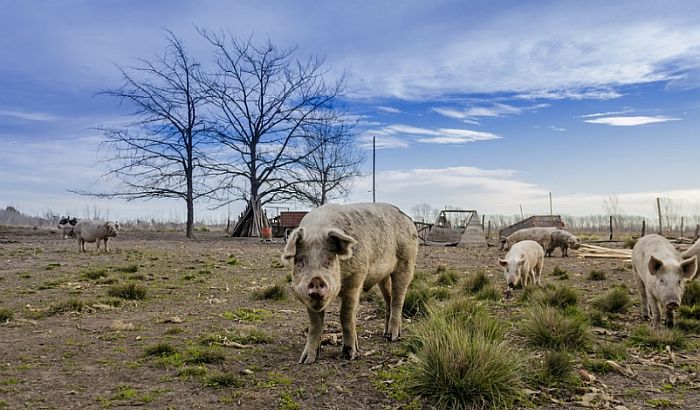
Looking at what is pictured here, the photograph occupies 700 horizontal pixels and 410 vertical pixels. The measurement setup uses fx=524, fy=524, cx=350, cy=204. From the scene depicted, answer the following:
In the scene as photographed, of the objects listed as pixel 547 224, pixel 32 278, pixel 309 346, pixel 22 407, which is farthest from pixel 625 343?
pixel 547 224

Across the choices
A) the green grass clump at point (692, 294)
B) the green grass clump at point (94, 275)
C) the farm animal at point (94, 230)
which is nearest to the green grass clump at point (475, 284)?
the green grass clump at point (692, 294)

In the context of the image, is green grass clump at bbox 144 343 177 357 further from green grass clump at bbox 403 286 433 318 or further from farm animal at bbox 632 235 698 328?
farm animal at bbox 632 235 698 328

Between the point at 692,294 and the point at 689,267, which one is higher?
the point at 689,267

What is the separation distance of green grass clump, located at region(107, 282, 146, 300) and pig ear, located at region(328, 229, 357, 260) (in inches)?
220

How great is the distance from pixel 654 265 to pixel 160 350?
21.5ft

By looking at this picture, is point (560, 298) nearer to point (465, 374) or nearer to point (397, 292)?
point (397, 292)

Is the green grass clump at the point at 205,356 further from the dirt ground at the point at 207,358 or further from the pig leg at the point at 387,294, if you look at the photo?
the pig leg at the point at 387,294

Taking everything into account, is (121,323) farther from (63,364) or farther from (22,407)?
(22,407)

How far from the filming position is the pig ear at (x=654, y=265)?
7188 millimetres

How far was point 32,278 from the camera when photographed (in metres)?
11.7

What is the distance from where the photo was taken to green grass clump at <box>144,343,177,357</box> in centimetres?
577

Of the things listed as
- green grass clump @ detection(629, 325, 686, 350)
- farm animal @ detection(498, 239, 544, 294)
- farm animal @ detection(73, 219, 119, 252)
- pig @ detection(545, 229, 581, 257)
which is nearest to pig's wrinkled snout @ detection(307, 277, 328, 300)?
green grass clump @ detection(629, 325, 686, 350)

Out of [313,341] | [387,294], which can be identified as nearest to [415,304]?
[387,294]

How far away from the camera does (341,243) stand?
16.7 feet
